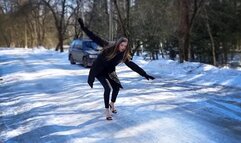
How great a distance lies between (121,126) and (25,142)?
6.10 ft

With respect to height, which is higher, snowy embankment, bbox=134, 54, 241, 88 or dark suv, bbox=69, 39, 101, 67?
dark suv, bbox=69, 39, 101, 67

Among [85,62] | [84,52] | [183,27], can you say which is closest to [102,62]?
[183,27]

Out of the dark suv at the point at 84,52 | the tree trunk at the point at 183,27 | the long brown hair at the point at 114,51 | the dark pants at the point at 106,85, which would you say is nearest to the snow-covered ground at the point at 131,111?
the dark pants at the point at 106,85

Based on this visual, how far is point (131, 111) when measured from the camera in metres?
9.50

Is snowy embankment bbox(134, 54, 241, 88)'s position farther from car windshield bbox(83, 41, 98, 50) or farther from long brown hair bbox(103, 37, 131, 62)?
long brown hair bbox(103, 37, 131, 62)

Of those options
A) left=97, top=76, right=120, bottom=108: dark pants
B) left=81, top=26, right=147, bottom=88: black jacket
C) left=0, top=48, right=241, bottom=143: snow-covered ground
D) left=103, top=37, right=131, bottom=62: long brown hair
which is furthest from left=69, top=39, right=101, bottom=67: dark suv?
left=103, top=37, right=131, bottom=62: long brown hair

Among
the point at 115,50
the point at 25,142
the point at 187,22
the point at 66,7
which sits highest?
the point at 66,7

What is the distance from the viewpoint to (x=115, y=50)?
8.17 meters

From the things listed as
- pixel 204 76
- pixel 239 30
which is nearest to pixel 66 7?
pixel 239 30

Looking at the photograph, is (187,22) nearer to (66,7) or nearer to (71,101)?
(71,101)

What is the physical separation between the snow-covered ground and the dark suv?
6.88 m

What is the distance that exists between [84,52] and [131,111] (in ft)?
46.9

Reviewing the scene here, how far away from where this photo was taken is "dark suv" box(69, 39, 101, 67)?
74.6ft

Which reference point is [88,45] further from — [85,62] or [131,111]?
[131,111]
